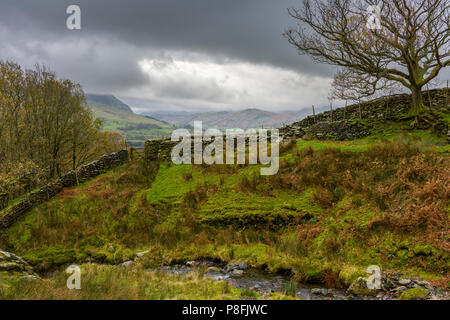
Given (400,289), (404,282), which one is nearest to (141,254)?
(400,289)

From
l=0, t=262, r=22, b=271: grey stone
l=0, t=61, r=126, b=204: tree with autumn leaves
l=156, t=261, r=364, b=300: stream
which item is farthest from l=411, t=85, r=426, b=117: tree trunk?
l=0, t=61, r=126, b=204: tree with autumn leaves

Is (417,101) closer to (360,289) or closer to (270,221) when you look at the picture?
(270,221)

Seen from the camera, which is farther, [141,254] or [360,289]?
[141,254]

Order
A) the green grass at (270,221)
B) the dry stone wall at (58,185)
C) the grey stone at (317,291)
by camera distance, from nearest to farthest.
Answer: the grey stone at (317,291) → the green grass at (270,221) → the dry stone wall at (58,185)

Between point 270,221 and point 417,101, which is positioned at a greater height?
point 417,101

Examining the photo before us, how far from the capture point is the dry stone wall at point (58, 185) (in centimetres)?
1346

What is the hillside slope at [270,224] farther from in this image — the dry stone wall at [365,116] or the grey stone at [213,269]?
the dry stone wall at [365,116]

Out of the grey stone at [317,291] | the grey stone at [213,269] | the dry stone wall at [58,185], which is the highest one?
the dry stone wall at [58,185]

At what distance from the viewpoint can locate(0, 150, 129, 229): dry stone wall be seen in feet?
44.2

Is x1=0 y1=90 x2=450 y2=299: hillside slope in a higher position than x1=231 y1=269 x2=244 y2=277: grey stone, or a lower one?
higher

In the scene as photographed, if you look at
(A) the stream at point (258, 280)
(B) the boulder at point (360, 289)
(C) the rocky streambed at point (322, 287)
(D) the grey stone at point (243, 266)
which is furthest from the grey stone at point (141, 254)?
(B) the boulder at point (360, 289)

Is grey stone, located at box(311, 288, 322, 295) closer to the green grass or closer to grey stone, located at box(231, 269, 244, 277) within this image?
the green grass

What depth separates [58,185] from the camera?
17.2 metres

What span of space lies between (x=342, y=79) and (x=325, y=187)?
45.3 feet
